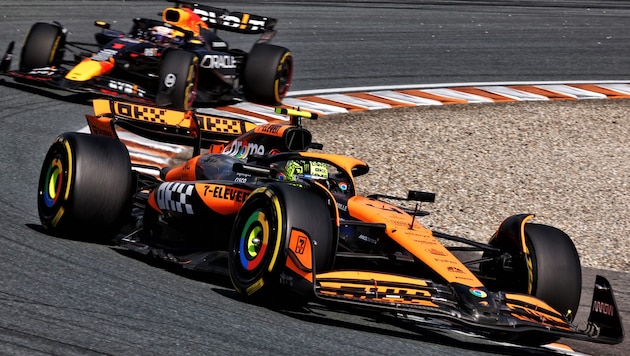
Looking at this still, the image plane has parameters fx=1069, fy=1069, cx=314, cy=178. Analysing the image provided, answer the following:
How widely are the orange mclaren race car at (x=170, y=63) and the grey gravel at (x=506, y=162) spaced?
144 centimetres

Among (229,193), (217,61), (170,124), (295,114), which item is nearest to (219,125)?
(170,124)

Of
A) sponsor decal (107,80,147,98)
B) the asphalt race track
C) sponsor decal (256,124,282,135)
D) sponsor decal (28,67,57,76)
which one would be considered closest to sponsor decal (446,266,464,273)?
the asphalt race track

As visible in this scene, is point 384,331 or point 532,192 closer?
point 384,331

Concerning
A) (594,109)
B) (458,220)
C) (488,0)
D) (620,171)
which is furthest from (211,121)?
(488,0)

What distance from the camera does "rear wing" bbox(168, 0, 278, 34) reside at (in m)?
15.4

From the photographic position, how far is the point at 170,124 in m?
9.58

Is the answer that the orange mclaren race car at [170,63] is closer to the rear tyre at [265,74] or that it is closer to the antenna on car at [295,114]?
the rear tyre at [265,74]

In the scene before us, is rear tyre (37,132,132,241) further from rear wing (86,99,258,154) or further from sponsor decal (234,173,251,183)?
rear wing (86,99,258,154)

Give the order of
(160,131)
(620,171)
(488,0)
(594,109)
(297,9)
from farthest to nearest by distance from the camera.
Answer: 1. (488,0)
2. (297,9)
3. (594,109)
4. (620,171)
5. (160,131)

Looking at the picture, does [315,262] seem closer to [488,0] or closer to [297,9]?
[297,9]

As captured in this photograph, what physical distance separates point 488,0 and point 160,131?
15597 mm

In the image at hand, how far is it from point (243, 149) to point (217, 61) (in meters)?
6.23

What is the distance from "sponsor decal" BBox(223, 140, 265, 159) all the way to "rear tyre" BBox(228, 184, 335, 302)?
1.77 meters

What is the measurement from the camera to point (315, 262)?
6.54 m
